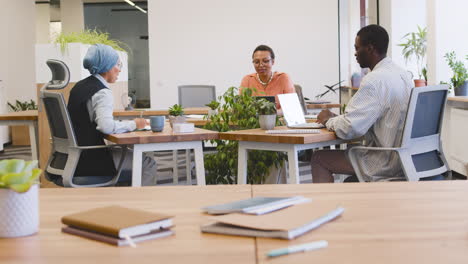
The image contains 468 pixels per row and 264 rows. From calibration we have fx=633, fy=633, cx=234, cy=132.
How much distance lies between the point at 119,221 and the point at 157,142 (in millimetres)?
2585

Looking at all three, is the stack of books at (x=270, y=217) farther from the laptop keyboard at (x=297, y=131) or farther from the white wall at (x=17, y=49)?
the white wall at (x=17, y=49)

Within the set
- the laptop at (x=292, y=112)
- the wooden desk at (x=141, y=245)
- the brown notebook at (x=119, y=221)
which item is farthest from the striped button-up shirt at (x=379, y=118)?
the brown notebook at (x=119, y=221)

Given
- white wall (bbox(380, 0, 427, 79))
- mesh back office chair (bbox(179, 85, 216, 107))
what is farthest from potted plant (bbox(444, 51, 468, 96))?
mesh back office chair (bbox(179, 85, 216, 107))

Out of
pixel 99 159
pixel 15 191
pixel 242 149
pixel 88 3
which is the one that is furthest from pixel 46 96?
pixel 88 3

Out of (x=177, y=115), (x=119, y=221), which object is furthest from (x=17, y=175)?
(x=177, y=115)

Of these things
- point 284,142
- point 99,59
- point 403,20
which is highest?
point 403,20

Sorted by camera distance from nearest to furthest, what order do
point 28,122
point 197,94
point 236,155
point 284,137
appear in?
point 284,137, point 236,155, point 28,122, point 197,94

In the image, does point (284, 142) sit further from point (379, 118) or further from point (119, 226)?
point (119, 226)

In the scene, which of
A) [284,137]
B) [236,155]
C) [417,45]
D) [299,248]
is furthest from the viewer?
[417,45]

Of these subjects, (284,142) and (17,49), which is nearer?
(284,142)

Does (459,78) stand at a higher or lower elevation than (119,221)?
higher

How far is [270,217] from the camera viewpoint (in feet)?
4.54

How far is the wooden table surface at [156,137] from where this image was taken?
3.82 m

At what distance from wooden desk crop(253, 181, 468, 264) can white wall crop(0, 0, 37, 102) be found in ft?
31.9
